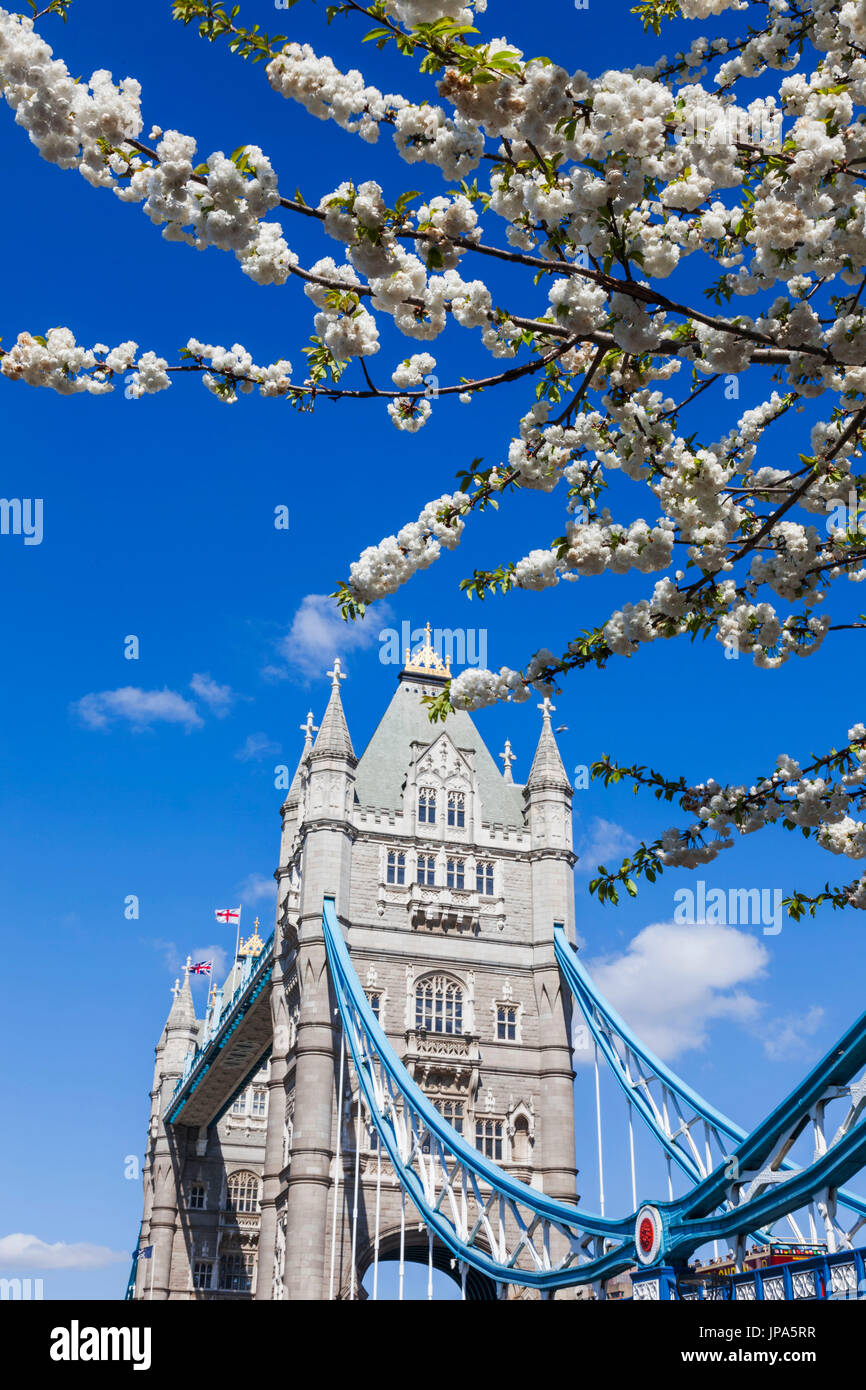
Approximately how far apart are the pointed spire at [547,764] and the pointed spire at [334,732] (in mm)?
5522

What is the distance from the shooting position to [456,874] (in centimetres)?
3441

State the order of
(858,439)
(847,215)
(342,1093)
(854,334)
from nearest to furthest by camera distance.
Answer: (847,215)
(854,334)
(858,439)
(342,1093)

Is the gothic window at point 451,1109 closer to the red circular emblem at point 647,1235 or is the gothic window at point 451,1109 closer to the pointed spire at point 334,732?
the pointed spire at point 334,732

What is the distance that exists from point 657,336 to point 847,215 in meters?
0.97

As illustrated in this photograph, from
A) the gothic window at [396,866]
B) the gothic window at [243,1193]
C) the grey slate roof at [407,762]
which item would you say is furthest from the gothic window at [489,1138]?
the gothic window at [243,1193]

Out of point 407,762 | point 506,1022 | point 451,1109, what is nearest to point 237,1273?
point 451,1109

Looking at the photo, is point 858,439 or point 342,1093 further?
point 342,1093

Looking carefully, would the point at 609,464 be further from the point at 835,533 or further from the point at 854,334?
the point at 854,334

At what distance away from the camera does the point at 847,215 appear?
5582mm

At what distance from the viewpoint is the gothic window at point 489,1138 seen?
31172 mm

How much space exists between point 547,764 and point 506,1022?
25.1 ft

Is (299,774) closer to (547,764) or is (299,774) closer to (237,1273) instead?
(547,764)
